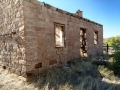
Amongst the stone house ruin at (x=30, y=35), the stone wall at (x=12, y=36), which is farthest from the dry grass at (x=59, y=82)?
the stone wall at (x=12, y=36)

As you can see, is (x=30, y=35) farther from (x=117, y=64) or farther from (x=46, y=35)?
(x=117, y=64)

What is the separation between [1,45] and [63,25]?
10.8 feet

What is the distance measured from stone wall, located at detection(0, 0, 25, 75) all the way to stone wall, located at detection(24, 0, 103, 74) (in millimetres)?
271

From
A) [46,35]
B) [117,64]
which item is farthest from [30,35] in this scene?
[117,64]

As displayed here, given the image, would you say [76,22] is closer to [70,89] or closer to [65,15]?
[65,15]

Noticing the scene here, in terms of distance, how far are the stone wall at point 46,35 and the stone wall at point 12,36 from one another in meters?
0.27

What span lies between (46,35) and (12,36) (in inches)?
56.8

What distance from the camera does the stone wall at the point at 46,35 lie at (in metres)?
4.68

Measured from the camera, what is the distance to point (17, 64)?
4902 mm

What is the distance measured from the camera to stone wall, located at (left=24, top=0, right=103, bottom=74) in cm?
468

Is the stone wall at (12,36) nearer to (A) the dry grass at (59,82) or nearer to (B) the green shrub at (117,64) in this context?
(A) the dry grass at (59,82)

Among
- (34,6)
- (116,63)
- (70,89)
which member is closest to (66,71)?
(70,89)

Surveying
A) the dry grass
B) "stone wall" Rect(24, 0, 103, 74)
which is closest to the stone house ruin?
"stone wall" Rect(24, 0, 103, 74)

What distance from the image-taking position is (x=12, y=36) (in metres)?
5.10
